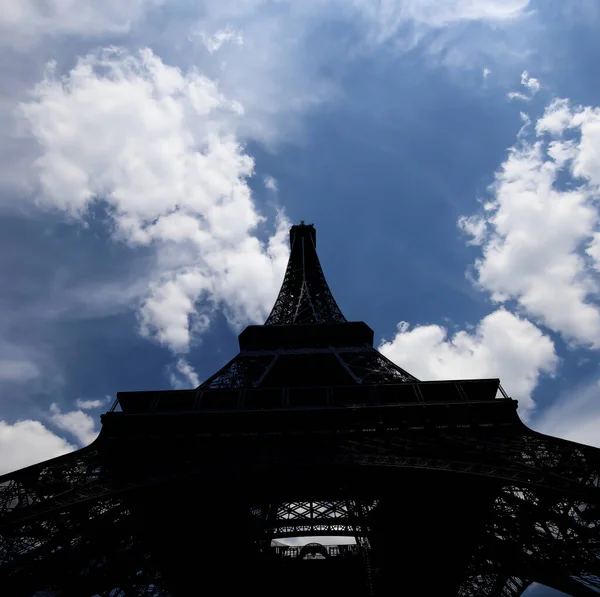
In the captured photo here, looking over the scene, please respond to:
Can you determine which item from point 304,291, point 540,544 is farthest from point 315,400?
point 304,291

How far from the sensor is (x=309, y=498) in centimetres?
2030

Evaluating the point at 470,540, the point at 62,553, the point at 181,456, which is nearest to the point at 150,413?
the point at 181,456

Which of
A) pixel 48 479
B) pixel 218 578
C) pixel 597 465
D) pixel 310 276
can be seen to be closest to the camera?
pixel 597 465

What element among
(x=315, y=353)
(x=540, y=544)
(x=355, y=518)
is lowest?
(x=540, y=544)

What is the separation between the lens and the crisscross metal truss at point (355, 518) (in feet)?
41.7

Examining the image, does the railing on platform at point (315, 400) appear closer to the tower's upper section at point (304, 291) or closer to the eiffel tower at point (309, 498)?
the eiffel tower at point (309, 498)

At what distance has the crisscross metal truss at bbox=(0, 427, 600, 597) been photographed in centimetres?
1270

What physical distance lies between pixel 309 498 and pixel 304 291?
904 inches

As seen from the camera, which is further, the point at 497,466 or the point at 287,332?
the point at 287,332

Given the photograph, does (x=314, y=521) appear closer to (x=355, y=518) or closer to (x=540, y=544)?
(x=355, y=518)

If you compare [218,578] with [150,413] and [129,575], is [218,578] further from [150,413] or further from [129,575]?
[150,413]

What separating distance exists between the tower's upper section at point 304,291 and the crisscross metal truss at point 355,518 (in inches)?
643

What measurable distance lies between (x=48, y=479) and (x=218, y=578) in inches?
361

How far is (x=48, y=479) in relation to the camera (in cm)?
1507
